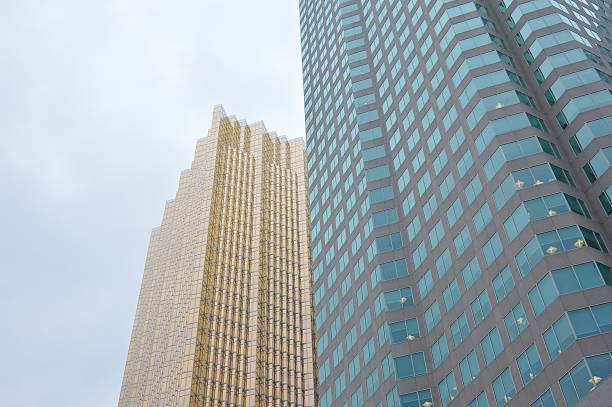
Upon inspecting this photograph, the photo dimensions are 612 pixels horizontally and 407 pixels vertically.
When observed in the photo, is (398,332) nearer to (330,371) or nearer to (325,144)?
(330,371)

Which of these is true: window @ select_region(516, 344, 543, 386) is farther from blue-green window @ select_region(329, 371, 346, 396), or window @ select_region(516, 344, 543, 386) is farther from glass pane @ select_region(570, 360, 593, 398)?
blue-green window @ select_region(329, 371, 346, 396)

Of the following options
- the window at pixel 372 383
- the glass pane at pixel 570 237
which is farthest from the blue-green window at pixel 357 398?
the glass pane at pixel 570 237

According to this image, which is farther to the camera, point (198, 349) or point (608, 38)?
point (198, 349)

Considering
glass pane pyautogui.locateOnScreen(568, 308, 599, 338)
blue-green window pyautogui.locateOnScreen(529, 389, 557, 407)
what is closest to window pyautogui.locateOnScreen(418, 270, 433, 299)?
glass pane pyautogui.locateOnScreen(568, 308, 599, 338)

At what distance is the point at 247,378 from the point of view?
12462 cm

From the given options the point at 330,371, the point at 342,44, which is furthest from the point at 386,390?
the point at 342,44

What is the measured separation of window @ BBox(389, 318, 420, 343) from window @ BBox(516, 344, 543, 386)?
49.8 ft

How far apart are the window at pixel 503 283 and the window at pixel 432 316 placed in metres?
8.27

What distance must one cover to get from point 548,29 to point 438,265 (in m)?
28.6

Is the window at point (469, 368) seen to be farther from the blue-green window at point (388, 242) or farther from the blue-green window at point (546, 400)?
the blue-green window at point (388, 242)

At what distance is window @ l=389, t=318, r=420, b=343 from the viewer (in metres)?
62.4

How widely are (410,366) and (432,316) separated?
5.10 m

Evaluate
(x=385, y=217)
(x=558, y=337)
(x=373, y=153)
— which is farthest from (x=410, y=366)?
(x=373, y=153)

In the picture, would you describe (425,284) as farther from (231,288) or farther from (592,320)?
(231,288)
